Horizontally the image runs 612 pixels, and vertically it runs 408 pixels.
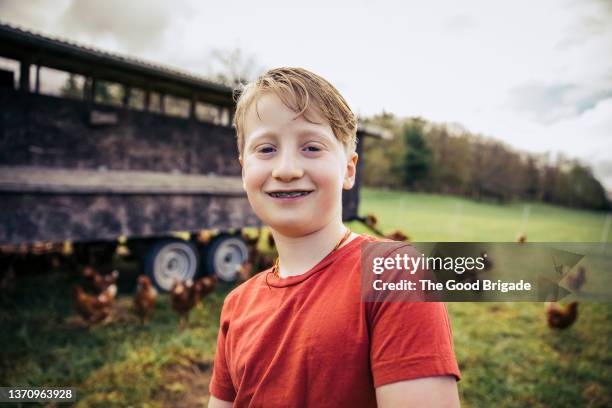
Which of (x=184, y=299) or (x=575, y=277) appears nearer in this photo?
(x=575, y=277)

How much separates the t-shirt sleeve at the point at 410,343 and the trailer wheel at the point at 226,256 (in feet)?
20.7

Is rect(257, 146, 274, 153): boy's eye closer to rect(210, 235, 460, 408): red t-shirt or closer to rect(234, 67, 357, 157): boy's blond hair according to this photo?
rect(234, 67, 357, 157): boy's blond hair

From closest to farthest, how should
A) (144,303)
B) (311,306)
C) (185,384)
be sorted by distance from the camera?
(311,306), (185,384), (144,303)

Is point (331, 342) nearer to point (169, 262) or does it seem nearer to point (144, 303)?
point (144, 303)

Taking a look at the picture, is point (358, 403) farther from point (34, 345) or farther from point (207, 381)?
point (34, 345)

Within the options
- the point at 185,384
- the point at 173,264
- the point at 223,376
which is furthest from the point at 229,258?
the point at 223,376

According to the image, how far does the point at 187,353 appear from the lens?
12.4 ft

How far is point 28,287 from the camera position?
559 cm

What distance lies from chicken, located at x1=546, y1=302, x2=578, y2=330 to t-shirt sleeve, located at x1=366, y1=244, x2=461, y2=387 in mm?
5099

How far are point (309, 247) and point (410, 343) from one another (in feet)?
1.33

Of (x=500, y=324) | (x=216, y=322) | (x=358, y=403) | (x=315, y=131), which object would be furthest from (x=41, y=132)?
(x=500, y=324)

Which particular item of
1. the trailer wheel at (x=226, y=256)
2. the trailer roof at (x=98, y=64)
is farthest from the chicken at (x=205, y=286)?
the trailer roof at (x=98, y=64)

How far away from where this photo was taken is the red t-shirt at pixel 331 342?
0.74 m

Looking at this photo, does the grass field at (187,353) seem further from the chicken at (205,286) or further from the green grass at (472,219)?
the green grass at (472,219)
